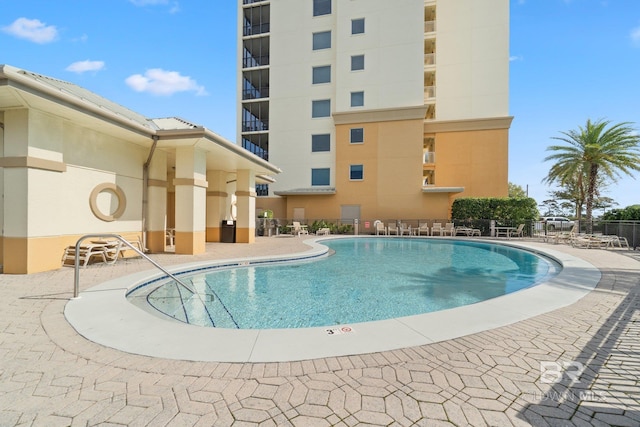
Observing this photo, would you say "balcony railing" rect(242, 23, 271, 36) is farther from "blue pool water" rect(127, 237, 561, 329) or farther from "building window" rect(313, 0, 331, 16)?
"blue pool water" rect(127, 237, 561, 329)

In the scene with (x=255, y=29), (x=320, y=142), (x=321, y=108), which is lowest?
(x=320, y=142)

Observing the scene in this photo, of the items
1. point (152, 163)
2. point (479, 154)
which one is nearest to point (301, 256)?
point (152, 163)

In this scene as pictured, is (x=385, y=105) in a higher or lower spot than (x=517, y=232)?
higher

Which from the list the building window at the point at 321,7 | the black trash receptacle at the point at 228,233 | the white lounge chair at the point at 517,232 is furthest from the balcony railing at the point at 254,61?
the white lounge chair at the point at 517,232

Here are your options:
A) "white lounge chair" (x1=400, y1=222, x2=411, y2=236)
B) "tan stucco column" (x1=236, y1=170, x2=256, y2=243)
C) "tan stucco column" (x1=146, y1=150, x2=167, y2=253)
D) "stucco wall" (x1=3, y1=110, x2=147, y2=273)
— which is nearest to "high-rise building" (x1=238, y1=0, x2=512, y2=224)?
"white lounge chair" (x1=400, y1=222, x2=411, y2=236)

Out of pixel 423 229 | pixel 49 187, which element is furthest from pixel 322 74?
pixel 49 187

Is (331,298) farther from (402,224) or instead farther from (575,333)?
(402,224)

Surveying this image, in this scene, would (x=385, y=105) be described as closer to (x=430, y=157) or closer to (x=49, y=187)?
(x=430, y=157)

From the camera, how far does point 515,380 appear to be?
2.47m

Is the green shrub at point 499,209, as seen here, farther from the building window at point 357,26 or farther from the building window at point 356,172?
the building window at point 357,26

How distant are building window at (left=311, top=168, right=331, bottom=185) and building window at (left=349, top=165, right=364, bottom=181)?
2126 millimetres

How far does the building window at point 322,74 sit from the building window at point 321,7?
4943mm

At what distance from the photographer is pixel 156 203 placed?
34.9 ft

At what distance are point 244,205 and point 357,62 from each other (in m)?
17.5
